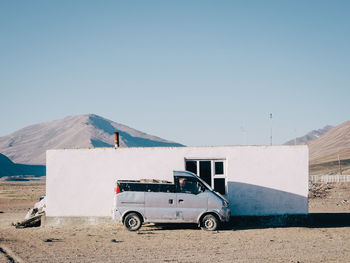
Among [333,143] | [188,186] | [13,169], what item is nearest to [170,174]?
[188,186]

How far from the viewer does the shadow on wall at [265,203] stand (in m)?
17.8

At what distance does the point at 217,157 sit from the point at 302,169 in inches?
138

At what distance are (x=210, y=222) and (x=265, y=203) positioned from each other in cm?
286

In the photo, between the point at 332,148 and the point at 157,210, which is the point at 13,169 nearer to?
the point at 332,148

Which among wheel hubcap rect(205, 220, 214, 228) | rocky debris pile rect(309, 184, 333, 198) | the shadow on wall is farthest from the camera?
rocky debris pile rect(309, 184, 333, 198)

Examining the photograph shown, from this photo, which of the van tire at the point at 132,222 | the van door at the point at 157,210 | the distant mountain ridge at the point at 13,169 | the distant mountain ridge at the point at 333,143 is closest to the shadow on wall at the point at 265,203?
the van door at the point at 157,210

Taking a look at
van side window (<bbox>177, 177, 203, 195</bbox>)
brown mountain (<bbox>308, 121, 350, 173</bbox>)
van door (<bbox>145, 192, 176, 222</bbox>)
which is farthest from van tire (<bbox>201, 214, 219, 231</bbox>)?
brown mountain (<bbox>308, 121, 350, 173</bbox>)

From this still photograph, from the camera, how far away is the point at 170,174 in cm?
1806

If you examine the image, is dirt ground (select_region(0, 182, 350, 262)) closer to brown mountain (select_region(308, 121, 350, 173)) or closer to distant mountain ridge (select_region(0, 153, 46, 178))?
brown mountain (select_region(308, 121, 350, 173))

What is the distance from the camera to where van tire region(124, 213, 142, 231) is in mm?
16172

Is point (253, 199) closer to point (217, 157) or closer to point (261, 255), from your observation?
point (217, 157)

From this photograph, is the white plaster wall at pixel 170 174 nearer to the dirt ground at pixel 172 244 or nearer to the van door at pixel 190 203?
the dirt ground at pixel 172 244

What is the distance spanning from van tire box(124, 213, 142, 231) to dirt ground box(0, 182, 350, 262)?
264 mm

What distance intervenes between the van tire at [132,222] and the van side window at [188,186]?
6.10ft
